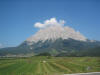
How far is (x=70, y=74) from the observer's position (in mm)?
29484

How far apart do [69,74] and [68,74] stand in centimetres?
20

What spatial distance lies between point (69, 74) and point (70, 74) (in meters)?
0.20

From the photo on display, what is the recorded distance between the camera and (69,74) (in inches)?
1163

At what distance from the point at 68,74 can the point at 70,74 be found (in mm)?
404

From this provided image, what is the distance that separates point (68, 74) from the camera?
96.9 feet
